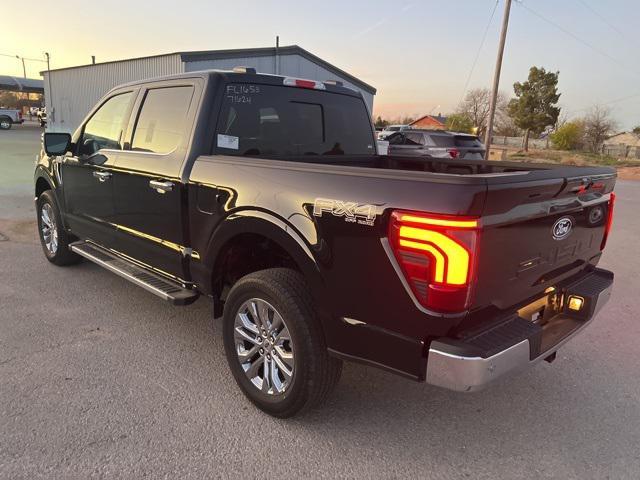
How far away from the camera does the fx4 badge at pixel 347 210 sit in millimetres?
2170

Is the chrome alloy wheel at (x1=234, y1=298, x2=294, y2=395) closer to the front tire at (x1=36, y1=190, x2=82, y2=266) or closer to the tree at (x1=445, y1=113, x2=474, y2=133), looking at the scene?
the front tire at (x1=36, y1=190, x2=82, y2=266)

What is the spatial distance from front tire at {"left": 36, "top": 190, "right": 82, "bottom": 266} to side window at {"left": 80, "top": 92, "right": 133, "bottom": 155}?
3.20ft

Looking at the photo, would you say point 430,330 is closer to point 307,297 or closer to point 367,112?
point 307,297

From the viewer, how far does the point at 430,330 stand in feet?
6.87

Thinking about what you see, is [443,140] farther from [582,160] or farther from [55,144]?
[582,160]

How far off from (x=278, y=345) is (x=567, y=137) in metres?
55.2

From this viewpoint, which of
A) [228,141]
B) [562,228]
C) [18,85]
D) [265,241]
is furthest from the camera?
[18,85]

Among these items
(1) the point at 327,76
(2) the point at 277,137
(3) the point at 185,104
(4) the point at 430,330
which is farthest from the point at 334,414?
(1) the point at 327,76

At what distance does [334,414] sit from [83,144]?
3.50m

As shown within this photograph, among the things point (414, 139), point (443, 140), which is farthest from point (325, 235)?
point (414, 139)

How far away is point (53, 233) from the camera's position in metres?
5.37

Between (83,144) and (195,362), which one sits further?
(83,144)

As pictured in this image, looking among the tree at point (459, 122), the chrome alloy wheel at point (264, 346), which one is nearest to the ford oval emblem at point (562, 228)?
the chrome alloy wheel at point (264, 346)

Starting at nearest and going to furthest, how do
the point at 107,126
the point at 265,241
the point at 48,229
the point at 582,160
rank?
the point at 265,241
the point at 107,126
the point at 48,229
the point at 582,160
